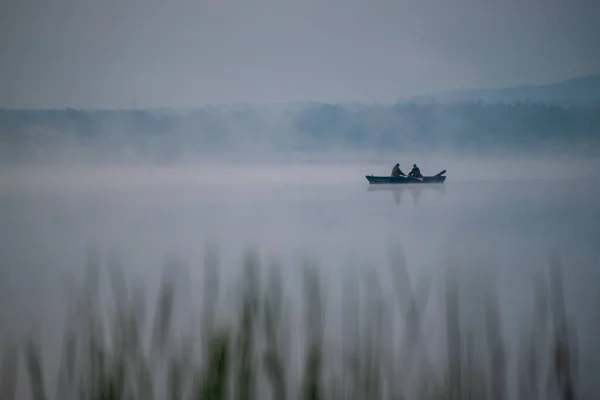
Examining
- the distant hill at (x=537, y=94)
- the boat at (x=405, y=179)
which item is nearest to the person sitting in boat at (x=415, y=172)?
the boat at (x=405, y=179)

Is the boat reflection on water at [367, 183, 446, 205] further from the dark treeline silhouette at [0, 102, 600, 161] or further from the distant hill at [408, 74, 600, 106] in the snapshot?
the distant hill at [408, 74, 600, 106]

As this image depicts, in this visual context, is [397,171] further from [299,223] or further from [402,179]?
[299,223]

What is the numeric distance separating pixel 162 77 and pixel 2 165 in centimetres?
55

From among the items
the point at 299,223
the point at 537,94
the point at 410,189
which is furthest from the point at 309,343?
the point at 537,94

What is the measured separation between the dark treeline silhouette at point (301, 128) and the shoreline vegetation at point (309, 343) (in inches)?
13.7

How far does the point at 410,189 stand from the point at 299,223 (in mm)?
333

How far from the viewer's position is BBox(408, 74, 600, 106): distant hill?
75.2 inches

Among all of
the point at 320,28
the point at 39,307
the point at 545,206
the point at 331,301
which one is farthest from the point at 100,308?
the point at 545,206

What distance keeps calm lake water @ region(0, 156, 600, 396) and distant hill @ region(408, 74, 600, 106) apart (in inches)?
7.6

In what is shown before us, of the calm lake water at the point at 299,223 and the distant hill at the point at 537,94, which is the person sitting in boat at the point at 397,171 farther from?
the distant hill at the point at 537,94

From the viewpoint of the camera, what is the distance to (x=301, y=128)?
1.96 metres

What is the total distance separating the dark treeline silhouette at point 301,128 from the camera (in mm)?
1919

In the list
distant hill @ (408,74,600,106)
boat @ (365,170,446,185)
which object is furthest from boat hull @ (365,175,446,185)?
distant hill @ (408,74,600,106)

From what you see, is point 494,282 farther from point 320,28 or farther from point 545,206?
point 320,28
